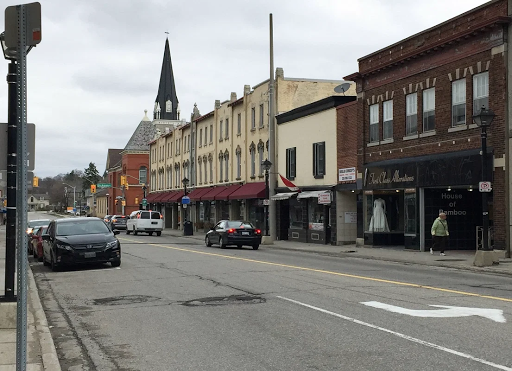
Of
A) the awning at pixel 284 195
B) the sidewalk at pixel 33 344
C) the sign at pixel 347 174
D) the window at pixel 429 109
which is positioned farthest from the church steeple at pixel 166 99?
the sidewalk at pixel 33 344

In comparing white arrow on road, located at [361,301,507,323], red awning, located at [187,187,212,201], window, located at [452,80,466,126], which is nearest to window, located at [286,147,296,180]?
window, located at [452,80,466,126]

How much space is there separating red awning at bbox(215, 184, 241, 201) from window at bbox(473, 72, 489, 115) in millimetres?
25805

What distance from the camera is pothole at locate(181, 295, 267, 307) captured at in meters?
11.8

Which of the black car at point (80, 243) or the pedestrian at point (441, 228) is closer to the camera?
the black car at point (80, 243)

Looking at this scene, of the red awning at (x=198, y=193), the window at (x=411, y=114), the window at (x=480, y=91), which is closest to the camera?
the window at (x=480, y=91)

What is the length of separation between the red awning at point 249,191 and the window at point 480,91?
19.6 metres

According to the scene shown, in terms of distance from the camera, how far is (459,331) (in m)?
8.75

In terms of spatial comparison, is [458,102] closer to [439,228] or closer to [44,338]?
[439,228]

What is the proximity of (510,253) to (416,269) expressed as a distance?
177 inches

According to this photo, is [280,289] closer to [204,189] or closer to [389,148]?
[389,148]

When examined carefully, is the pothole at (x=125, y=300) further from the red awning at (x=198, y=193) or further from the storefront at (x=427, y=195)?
the red awning at (x=198, y=193)

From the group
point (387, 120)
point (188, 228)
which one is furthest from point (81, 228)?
point (188, 228)

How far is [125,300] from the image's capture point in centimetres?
1266

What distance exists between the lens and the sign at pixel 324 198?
33062mm
